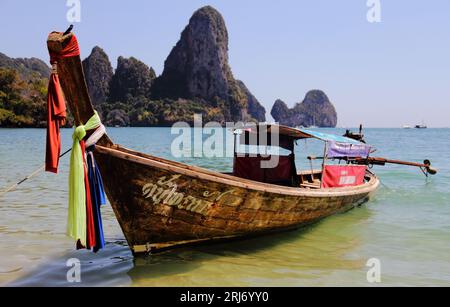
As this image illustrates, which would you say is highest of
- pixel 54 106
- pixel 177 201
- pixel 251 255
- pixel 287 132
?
pixel 54 106

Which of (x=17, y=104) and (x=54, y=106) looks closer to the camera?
(x=54, y=106)

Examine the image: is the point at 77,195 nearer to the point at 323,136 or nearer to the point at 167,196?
the point at 167,196

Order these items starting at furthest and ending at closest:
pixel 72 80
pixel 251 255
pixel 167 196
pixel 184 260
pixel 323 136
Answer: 1. pixel 323 136
2. pixel 251 255
3. pixel 184 260
4. pixel 167 196
5. pixel 72 80

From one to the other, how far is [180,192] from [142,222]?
0.70 metres

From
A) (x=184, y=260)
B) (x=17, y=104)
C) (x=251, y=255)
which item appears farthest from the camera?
(x=17, y=104)

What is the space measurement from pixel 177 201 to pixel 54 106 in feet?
6.61

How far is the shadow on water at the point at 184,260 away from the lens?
560 centimetres

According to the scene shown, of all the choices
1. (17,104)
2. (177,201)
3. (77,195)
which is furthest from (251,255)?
(17,104)

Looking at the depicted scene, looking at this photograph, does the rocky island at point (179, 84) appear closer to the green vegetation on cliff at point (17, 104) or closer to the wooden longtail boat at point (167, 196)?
the green vegetation on cliff at point (17, 104)

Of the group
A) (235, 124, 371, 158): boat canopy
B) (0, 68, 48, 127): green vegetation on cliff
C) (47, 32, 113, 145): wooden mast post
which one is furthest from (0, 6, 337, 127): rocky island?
(47, 32, 113, 145): wooden mast post

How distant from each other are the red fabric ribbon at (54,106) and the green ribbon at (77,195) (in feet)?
1.02

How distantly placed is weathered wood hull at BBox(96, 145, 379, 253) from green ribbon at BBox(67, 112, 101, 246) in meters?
0.30

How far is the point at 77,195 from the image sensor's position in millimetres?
5234

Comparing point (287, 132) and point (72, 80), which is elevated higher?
point (72, 80)
